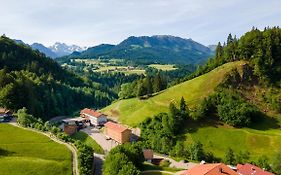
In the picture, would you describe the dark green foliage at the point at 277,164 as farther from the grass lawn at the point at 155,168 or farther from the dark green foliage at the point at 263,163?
the grass lawn at the point at 155,168

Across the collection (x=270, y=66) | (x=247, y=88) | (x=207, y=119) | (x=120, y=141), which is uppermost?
(x=270, y=66)

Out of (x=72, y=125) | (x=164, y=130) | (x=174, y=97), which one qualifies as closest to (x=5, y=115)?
(x=72, y=125)

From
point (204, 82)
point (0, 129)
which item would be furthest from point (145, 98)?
point (0, 129)

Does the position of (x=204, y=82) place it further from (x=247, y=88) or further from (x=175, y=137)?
(x=175, y=137)

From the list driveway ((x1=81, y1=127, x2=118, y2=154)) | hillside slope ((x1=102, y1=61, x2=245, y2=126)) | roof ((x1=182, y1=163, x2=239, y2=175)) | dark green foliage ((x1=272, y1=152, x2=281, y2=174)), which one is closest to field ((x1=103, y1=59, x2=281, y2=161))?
hillside slope ((x1=102, y1=61, x2=245, y2=126))

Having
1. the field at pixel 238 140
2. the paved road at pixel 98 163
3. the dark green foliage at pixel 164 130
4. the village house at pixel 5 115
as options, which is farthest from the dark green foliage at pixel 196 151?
the village house at pixel 5 115
